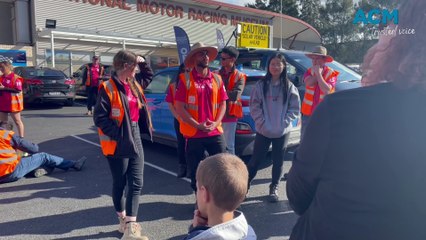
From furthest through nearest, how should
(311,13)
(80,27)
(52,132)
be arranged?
(311,13)
(80,27)
(52,132)

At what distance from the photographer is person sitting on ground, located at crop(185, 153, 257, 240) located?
180 centimetres

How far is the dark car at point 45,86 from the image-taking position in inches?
553

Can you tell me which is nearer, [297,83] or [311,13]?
[297,83]

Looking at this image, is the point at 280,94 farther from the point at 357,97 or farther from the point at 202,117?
the point at 357,97

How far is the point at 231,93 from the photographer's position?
4914 mm

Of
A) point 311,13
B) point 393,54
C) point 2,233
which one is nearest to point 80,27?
point 2,233

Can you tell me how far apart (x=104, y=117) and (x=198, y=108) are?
105cm

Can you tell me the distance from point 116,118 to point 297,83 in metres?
3.94

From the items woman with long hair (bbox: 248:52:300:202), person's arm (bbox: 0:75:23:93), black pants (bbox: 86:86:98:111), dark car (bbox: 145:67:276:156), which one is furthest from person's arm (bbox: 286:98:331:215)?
black pants (bbox: 86:86:98:111)

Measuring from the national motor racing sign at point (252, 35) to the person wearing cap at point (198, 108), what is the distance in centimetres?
888

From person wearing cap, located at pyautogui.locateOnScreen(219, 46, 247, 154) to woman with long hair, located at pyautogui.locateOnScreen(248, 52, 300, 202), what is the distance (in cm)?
29

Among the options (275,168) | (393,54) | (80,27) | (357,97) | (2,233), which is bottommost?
(2,233)

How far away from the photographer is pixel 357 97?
48.2 inches

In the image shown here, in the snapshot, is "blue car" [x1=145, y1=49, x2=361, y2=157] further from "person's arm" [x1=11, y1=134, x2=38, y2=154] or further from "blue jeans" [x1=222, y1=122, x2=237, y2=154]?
"person's arm" [x1=11, y1=134, x2=38, y2=154]
